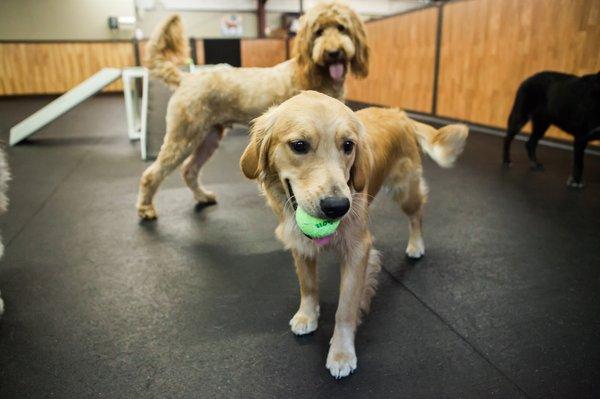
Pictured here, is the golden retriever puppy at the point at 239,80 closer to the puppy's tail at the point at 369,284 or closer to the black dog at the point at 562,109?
the puppy's tail at the point at 369,284

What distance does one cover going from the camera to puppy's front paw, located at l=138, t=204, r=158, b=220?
9.88 ft

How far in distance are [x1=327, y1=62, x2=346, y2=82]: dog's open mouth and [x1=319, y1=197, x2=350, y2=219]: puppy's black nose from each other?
189cm

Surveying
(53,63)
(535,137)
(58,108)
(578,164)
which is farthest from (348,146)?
(53,63)

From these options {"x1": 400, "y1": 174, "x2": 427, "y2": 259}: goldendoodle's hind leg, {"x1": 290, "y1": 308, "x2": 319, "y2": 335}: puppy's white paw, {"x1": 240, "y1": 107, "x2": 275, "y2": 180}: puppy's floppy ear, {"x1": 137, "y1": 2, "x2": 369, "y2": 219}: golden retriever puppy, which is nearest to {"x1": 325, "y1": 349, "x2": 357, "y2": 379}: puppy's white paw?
{"x1": 290, "y1": 308, "x2": 319, "y2": 335}: puppy's white paw

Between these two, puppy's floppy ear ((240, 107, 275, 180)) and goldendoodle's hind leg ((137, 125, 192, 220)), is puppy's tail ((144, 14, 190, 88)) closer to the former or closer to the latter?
goldendoodle's hind leg ((137, 125, 192, 220))

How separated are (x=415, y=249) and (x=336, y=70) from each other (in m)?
1.39

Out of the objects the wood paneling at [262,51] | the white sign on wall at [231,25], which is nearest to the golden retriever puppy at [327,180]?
the wood paneling at [262,51]

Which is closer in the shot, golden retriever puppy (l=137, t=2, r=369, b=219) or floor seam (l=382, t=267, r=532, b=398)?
floor seam (l=382, t=267, r=532, b=398)

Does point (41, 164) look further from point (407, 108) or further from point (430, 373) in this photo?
point (407, 108)

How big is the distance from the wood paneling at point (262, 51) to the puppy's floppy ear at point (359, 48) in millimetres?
12374

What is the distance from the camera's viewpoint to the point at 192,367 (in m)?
1.51

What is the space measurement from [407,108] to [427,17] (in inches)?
61.2

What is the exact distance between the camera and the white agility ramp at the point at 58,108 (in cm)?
594

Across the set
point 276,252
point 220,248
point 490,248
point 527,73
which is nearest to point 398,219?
point 490,248
